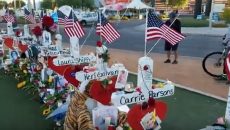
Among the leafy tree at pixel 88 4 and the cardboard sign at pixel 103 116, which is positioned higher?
the leafy tree at pixel 88 4

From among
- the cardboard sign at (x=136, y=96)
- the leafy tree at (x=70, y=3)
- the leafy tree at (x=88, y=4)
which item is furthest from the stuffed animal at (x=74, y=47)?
the leafy tree at (x=88, y=4)

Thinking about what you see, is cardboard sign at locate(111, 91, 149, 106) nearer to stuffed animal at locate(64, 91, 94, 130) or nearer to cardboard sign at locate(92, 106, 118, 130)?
cardboard sign at locate(92, 106, 118, 130)

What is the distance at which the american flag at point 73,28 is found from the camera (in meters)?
6.01

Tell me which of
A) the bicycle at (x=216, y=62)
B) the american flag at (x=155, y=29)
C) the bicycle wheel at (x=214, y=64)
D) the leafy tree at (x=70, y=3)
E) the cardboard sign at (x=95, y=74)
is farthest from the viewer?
the leafy tree at (x=70, y=3)

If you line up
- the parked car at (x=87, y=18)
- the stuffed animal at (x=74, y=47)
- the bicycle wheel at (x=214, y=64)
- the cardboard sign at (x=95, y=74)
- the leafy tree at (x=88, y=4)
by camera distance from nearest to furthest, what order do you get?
the cardboard sign at (x=95, y=74) → the stuffed animal at (x=74, y=47) → the bicycle wheel at (x=214, y=64) → the parked car at (x=87, y=18) → the leafy tree at (x=88, y=4)

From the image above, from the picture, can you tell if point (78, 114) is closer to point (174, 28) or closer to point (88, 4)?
point (174, 28)

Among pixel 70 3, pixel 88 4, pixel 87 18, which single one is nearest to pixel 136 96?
pixel 87 18

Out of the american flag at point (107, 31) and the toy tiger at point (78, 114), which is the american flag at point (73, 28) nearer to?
the american flag at point (107, 31)

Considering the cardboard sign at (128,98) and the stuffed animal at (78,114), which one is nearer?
the cardboard sign at (128,98)

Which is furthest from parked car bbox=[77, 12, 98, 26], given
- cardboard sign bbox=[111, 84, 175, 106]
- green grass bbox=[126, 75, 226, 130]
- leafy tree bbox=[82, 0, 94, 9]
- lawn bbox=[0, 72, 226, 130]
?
cardboard sign bbox=[111, 84, 175, 106]

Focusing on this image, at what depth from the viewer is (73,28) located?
608 cm

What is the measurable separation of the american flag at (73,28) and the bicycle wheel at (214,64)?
411cm

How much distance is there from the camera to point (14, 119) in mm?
5699

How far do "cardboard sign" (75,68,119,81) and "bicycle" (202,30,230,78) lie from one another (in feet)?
14.1
